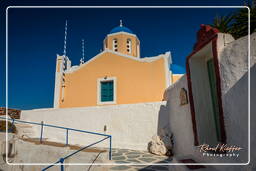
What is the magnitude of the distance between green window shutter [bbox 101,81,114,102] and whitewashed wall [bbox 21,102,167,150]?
2541 millimetres

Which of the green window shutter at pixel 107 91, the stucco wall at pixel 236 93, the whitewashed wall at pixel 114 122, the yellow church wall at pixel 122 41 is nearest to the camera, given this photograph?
the stucco wall at pixel 236 93

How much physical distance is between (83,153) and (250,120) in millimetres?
4813

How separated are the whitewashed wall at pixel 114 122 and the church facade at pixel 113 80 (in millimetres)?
2207

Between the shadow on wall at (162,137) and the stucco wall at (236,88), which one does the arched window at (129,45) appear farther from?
the stucco wall at (236,88)

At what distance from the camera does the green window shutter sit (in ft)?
42.1

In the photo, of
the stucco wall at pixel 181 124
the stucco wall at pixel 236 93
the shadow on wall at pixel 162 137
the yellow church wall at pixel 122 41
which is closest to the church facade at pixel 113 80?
the shadow on wall at pixel 162 137

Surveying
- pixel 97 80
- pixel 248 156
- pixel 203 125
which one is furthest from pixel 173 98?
pixel 97 80

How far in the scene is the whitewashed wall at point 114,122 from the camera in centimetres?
884

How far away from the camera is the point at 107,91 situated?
42.6ft

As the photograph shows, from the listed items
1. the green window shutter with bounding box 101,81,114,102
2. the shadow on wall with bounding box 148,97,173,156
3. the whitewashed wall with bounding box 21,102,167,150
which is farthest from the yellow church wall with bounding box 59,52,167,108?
the shadow on wall with bounding box 148,97,173,156

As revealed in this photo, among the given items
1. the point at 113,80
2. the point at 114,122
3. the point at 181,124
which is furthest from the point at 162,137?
the point at 113,80

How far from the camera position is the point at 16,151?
8.20 metres

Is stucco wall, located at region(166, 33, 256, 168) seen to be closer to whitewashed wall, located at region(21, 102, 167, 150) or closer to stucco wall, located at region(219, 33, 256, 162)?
stucco wall, located at region(219, 33, 256, 162)

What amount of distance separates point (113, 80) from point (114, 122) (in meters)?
4.07
